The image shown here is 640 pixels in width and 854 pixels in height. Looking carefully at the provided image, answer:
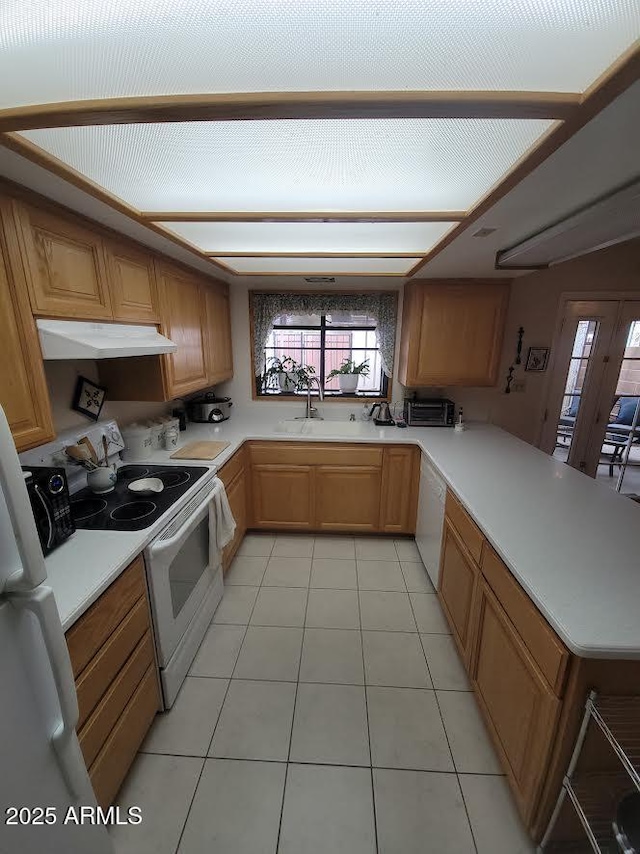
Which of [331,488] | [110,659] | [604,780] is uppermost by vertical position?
[110,659]

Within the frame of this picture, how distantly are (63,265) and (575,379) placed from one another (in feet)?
12.1

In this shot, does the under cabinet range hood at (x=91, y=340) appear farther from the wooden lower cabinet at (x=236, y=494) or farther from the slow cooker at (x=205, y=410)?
the slow cooker at (x=205, y=410)

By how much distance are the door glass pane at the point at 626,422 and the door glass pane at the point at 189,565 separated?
140 inches

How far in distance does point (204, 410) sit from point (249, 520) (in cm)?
102

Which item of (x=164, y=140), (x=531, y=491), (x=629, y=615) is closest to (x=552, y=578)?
(x=629, y=615)

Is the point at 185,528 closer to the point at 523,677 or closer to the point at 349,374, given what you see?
the point at 523,677

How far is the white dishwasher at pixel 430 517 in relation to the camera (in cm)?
207

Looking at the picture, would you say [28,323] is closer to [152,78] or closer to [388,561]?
[152,78]

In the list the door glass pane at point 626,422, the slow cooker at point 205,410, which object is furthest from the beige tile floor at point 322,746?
the door glass pane at point 626,422

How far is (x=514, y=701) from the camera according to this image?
45.8 inches

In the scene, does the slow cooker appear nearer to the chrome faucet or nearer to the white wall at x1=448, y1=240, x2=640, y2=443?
the chrome faucet

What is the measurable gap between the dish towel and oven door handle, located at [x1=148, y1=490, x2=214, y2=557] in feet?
0.16

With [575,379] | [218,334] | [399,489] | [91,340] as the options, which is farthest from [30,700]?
[575,379]

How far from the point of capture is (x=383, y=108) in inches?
28.6
